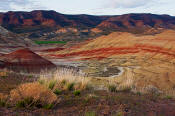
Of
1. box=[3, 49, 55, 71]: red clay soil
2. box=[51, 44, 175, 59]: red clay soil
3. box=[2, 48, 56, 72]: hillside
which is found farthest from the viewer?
box=[51, 44, 175, 59]: red clay soil

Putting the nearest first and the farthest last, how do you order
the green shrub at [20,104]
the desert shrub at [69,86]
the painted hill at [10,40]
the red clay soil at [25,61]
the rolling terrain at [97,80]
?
1. the green shrub at [20,104]
2. the rolling terrain at [97,80]
3. the desert shrub at [69,86]
4. the red clay soil at [25,61]
5. the painted hill at [10,40]

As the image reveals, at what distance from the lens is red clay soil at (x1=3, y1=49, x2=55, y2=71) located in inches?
997

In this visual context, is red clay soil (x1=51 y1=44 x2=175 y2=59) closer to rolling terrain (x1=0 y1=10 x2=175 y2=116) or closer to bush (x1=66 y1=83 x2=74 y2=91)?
rolling terrain (x1=0 y1=10 x2=175 y2=116)

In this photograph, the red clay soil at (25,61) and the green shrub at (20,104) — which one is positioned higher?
the green shrub at (20,104)

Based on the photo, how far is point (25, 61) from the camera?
26.1 metres

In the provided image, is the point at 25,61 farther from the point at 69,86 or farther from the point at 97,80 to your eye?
the point at 69,86

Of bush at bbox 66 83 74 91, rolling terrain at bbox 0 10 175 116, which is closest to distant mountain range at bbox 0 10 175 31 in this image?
rolling terrain at bbox 0 10 175 116

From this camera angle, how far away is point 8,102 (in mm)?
5457

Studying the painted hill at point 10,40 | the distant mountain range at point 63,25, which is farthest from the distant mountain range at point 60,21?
the painted hill at point 10,40

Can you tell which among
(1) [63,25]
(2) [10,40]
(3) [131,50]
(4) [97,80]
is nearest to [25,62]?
(4) [97,80]

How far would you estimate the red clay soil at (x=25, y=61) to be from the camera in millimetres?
25312

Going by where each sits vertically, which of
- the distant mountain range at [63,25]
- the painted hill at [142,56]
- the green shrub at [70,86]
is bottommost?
the painted hill at [142,56]

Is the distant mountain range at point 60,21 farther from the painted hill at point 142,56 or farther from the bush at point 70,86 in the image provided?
the bush at point 70,86

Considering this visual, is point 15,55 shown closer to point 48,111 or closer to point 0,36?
point 48,111
